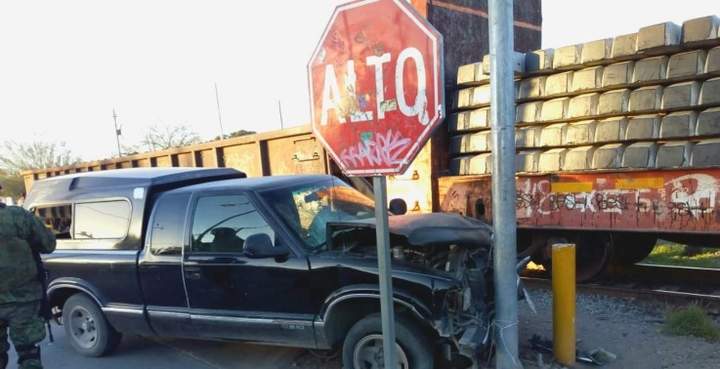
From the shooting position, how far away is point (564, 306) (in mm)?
3975

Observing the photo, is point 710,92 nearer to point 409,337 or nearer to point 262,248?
point 409,337

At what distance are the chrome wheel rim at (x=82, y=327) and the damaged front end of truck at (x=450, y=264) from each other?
285 centimetres

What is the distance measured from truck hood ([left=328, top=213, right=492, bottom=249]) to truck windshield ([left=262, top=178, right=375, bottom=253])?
0.74 ft

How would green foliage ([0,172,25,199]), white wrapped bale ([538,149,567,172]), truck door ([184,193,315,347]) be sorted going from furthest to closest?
1. green foliage ([0,172,25,199])
2. white wrapped bale ([538,149,567,172])
3. truck door ([184,193,315,347])

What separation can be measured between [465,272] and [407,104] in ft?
6.31

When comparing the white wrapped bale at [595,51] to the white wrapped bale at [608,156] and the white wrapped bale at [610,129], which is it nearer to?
the white wrapped bale at [610,129]

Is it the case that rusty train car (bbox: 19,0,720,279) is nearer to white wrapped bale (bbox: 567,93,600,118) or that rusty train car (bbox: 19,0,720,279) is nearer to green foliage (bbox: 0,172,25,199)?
white wrapped bale (bbox: 567,93,600,118)

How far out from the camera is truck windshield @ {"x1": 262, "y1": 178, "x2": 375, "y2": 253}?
4.02 metres

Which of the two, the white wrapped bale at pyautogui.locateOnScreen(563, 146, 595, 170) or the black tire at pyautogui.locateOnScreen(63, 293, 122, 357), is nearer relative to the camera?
Answer: the black tire at pyautogui.locateOnScreen(63, 293, 122, 357)

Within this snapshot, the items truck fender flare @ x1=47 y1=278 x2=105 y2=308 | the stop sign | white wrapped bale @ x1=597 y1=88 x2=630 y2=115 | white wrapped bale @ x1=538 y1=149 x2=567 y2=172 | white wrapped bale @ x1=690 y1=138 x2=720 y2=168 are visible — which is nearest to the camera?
the stop sign

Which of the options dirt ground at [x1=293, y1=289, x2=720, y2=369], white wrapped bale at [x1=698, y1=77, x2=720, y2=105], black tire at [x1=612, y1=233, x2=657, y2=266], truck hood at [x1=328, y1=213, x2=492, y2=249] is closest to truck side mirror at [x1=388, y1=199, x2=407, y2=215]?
truck hood at [x1=328, y1=213, x2=492, y2=249]

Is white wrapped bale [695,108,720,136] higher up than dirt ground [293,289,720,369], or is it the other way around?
white wrapped bale [695,108,720,136]

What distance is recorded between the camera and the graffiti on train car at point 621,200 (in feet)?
16.7

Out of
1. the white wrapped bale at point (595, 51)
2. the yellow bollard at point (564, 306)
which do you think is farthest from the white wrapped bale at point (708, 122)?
the yellow bollard at point (564, 306)
